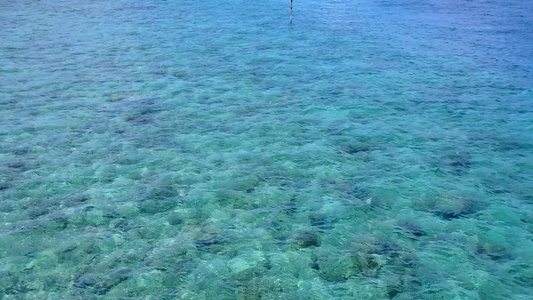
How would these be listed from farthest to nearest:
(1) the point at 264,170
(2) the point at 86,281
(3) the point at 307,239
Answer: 1. (1) the point at 264,170
2. (3) the point at 307,239
3. (2) the point at 86,281

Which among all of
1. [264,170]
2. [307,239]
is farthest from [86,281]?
[264,170]

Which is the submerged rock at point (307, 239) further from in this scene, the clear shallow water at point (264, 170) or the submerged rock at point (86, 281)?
the submerged rock at point (86, 281)

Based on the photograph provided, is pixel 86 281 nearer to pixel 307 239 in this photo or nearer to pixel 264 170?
pixel 307 239

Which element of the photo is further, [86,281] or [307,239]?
[307,239]

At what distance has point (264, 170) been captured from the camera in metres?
13.1

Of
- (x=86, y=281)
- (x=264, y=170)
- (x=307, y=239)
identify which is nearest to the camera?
(x=86, y=281)

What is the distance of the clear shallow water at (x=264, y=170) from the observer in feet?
30.3

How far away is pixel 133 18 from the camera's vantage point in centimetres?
3378

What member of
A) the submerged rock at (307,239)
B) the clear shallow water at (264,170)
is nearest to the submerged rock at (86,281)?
the clear shallow water at (264,170)

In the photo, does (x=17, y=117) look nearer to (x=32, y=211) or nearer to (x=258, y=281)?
(x=32, y=211)

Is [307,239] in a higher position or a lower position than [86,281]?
lower

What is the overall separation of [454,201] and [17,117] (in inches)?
554

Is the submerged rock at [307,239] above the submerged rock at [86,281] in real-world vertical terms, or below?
below

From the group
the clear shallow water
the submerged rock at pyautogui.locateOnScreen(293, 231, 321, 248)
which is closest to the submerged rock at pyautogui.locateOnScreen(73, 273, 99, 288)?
the clear shallow water
